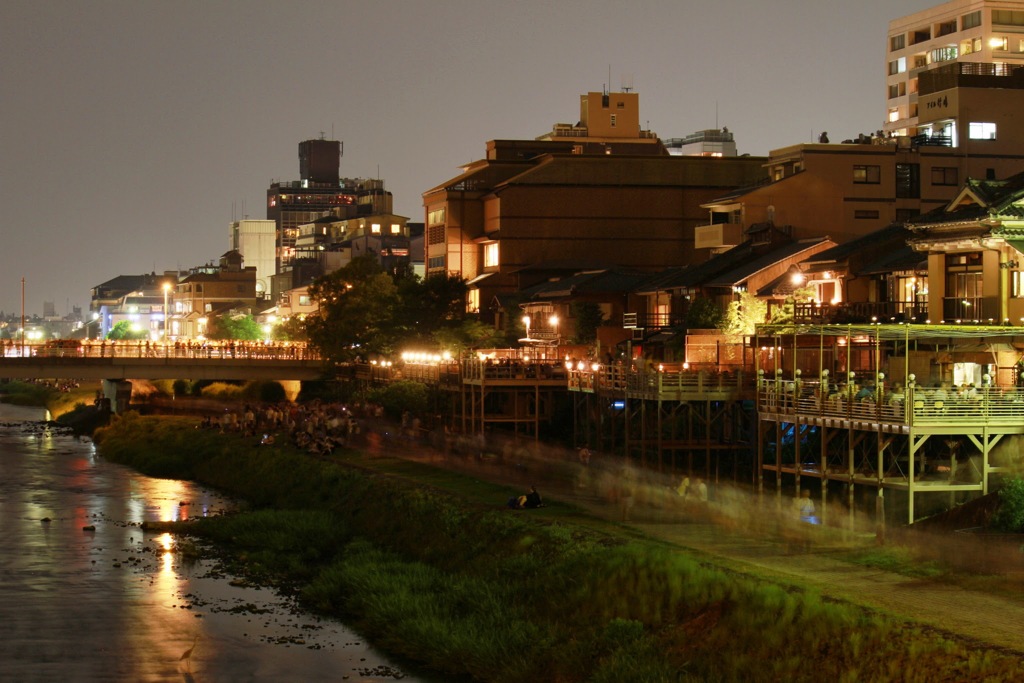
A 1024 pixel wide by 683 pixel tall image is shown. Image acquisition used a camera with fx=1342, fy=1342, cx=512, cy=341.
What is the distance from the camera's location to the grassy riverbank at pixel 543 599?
74.2 ft

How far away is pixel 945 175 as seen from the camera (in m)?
73.7

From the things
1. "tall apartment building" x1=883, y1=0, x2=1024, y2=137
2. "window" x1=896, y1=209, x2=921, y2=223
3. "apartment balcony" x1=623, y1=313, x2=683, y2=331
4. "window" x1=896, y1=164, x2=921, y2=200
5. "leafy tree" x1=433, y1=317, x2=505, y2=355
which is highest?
"tall apartment building" x1=883, y1=0, x2=1024, y2=137

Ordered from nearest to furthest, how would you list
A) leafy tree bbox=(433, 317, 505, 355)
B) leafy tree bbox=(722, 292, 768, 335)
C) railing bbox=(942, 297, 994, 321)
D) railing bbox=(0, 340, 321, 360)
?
railing bbox=(942, 297, 994, 321) < leafy tree bbox=(722, 292, 768, 335) < leafy tree bbox=(433, 317, 505, 355) < railing bbox=(0, 340, 321, 360)

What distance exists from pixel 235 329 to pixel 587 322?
281 feet

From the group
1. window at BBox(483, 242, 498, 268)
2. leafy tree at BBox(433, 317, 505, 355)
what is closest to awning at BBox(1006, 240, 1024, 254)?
leafy tree at BBox(433, 317, 505, 355)

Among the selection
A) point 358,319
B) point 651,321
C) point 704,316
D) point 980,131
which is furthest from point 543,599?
point 358,319

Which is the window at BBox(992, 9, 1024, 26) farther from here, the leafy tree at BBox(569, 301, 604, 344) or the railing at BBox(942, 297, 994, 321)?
the railing at BBox(942, 297, 994, 321)

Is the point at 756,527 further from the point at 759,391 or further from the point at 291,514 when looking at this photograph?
the point at 291,514

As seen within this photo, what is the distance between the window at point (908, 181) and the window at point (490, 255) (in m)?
29.9

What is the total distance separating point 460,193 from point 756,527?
64708 millimetres

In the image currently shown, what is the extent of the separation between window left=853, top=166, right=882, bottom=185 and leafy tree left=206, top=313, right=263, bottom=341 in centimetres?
9022

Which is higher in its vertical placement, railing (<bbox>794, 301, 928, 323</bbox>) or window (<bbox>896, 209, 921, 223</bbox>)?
window (<bbox>896, 209, 921, 223</bbox>)

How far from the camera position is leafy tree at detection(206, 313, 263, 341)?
150m

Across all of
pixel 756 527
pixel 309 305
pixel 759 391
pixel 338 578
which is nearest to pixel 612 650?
pixel 756 527
